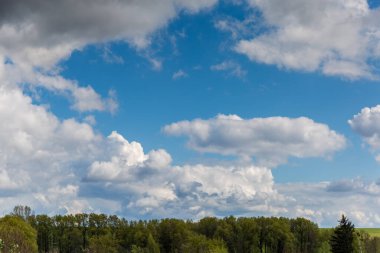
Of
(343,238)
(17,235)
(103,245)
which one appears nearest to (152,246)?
(103,245)

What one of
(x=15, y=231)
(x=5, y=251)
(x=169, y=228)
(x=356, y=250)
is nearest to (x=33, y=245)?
(x=15, y=231)

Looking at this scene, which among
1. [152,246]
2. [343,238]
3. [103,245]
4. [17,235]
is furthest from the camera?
[152,246]

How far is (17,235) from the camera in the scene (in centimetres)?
12825

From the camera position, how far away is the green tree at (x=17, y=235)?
119750mm

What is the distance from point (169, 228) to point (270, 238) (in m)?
37.1

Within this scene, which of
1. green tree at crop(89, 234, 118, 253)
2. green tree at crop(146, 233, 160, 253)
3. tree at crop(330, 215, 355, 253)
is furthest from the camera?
green tree at crop(146, 233, 160, 253)

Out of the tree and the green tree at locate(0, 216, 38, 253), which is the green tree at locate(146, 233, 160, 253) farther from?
the tree

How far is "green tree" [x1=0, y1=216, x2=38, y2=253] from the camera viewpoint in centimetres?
11975

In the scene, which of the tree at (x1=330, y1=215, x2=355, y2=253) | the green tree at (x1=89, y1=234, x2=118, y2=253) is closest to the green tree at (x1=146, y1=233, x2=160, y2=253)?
the green tree at (x1=89, y1=234, x2=118, y2=253)

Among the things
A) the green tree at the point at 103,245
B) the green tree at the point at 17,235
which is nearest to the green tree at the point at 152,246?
the green tree at the point at 103,245

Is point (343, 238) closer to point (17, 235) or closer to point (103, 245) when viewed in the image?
point (17, 235)

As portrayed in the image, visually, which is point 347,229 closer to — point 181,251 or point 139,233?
point 181,251

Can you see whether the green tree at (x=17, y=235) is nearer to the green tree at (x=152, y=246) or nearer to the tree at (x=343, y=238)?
the green tree at (x=152, y=246)

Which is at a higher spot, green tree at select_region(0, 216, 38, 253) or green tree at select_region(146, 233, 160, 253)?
green tree at select_region(0, 216, 38, 253)
